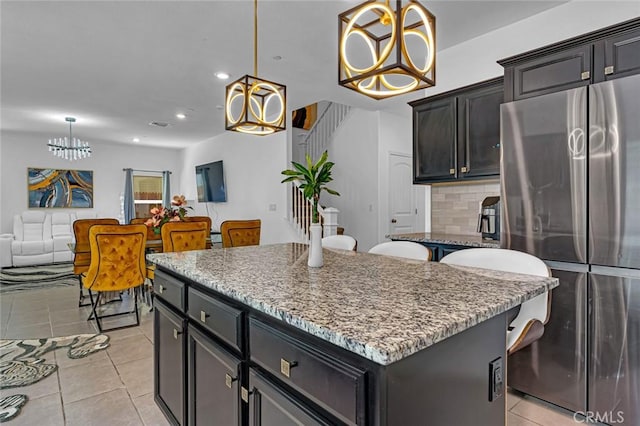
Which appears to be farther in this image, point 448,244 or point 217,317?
point 448,244

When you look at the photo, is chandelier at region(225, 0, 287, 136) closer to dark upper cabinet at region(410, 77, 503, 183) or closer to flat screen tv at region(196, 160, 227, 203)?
dark upper cabinet at region(410, 77, 503, 183)

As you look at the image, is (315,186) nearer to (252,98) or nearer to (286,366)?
(286,366)

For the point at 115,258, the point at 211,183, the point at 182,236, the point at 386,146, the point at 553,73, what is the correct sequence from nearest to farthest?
the point at 553,73, the point at 115,258, the point at 182,236, the point at 386,146, the point at 211,183

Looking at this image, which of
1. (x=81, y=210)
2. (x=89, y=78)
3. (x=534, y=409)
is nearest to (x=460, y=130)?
(x=534, y=409)

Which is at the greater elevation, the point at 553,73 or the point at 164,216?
the point at 553,73

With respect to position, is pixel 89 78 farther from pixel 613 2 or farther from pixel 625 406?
pixel 625 406

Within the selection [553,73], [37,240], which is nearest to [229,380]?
[553,73]

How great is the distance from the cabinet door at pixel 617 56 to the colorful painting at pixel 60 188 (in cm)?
971

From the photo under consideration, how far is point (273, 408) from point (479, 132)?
2.84 m

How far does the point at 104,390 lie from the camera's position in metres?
2.42

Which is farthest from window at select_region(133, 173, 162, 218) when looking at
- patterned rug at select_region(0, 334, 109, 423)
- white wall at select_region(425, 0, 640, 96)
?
white wall at select_region(425, 0, 640, 96)

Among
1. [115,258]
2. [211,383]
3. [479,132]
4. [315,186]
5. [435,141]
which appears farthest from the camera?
[115,258]

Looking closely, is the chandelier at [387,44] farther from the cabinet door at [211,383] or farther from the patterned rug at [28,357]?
the patterned rug at [28,357]

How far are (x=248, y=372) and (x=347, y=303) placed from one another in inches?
18.0
